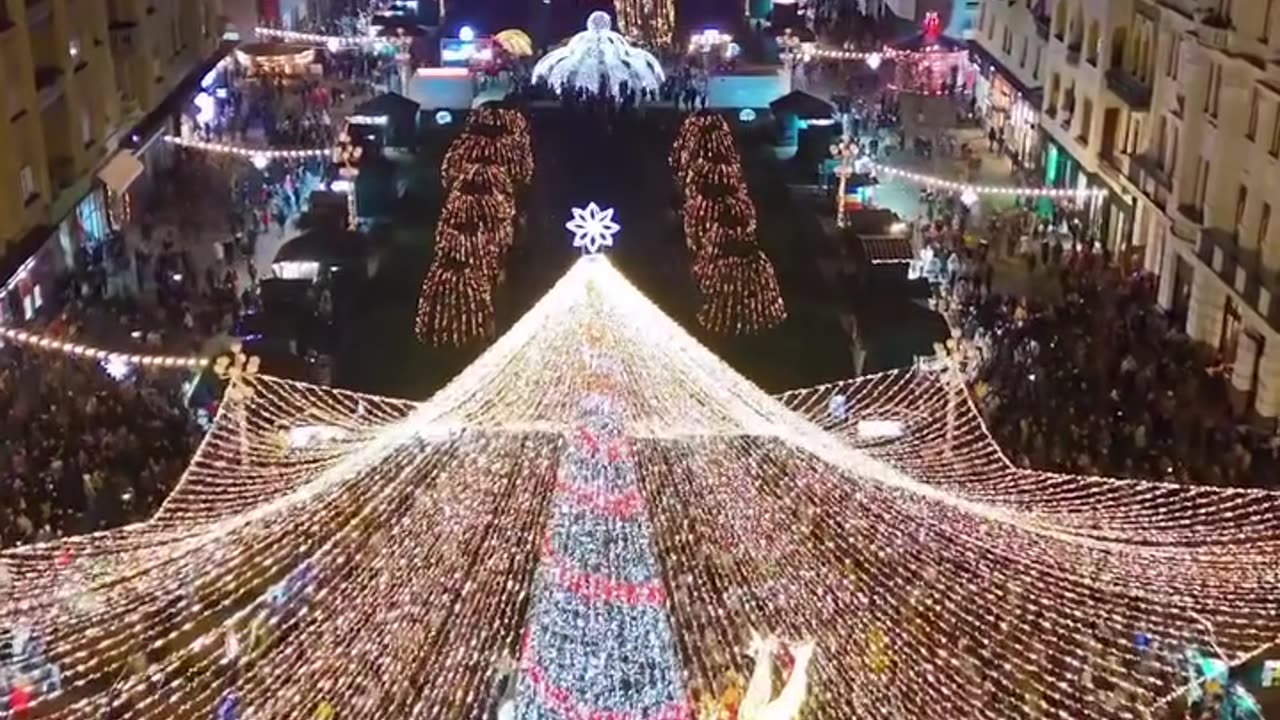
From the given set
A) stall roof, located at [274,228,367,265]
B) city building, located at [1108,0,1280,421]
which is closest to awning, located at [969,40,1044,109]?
city building, located at [1108,0,1280,421]

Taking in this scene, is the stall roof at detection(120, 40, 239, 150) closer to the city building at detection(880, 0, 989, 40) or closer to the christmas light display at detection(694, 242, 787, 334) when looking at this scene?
the christmas light display at detection(694, 242, 787, 334)

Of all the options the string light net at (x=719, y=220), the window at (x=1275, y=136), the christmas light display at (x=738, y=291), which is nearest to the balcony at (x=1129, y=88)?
the window at (x=1275, y=136)

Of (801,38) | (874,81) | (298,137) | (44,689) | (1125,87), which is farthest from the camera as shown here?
(801,38)

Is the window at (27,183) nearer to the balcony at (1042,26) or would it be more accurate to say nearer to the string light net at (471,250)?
the string light net at (471,250)

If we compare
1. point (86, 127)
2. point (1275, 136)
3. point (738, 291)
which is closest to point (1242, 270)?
point (1275, 136)

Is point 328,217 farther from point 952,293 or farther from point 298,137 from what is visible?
point 952,293

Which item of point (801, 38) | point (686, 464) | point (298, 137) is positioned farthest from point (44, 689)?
point (801, 38)
